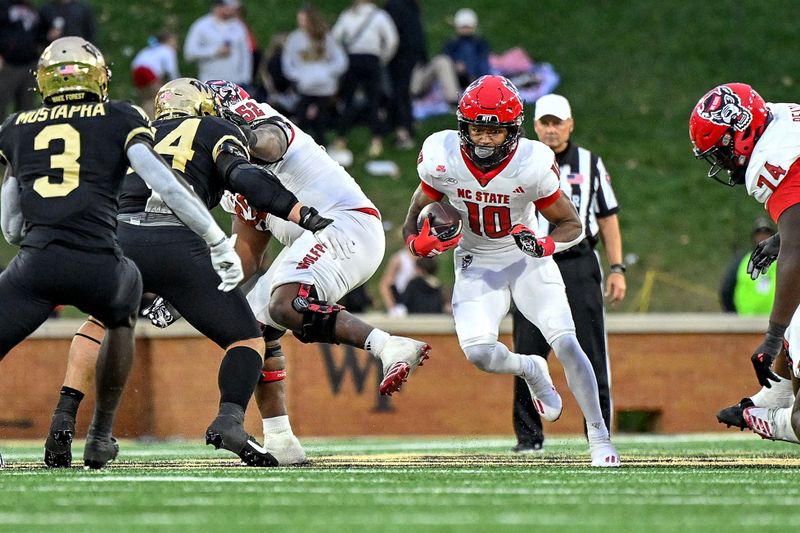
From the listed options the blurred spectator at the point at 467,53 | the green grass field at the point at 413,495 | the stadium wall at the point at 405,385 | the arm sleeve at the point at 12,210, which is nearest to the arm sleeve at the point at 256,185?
the arm sleeve at the point at 12,210

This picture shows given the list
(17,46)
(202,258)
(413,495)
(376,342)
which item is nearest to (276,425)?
(376,342)

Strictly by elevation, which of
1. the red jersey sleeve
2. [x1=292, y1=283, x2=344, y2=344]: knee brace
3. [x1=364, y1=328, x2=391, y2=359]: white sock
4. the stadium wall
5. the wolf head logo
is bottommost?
the stadium wall

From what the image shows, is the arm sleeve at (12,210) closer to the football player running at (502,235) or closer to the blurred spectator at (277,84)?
the football player running at (502,235)

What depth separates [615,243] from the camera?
29.1 ft

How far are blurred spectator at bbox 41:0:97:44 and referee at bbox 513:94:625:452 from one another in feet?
24.2

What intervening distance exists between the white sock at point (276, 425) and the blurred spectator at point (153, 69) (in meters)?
7.23

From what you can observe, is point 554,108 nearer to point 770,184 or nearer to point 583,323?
point 583,323

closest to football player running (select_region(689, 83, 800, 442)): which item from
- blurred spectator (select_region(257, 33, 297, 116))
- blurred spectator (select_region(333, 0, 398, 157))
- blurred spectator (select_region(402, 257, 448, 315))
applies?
blurred spectator (select_region(402, 257, 448, 315))

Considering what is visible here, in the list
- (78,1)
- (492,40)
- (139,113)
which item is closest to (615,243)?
(139,113)

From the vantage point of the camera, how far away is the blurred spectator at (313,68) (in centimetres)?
1518

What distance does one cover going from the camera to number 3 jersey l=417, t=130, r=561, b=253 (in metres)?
7.26

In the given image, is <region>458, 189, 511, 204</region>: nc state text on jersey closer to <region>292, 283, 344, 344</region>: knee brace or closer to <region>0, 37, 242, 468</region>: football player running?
<region>292, 283, 344, 344</region>: knee brace

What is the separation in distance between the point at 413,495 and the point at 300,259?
91.0 inches

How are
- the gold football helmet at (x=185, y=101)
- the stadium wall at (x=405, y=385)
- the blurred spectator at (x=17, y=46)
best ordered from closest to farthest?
the gold football helmet at (x=185, y=101) < the stadium wall at (x=405, y=385) < the blurred spectator at (x=17, y=46)
